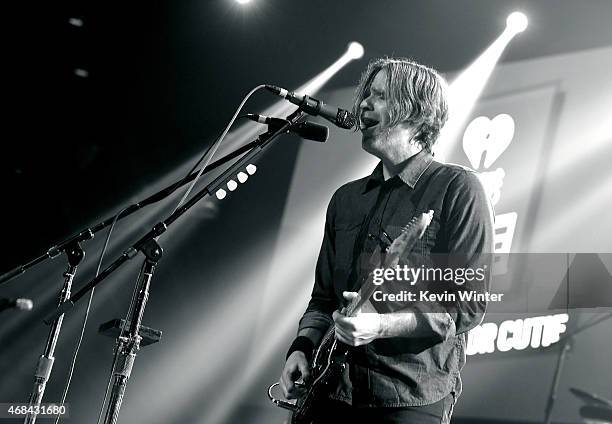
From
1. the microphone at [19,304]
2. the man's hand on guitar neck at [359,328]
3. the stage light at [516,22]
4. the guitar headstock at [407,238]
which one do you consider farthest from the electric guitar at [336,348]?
the stage light at [516,22]

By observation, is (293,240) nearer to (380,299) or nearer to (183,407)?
(183,407)

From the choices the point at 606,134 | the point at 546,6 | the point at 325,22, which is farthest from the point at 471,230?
the point at 325,22

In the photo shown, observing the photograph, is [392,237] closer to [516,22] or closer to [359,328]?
[359,328]

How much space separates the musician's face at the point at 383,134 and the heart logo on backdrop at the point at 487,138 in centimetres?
262

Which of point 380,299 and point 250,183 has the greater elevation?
point 250,183

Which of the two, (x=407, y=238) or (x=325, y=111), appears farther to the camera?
(x=325, y=111)

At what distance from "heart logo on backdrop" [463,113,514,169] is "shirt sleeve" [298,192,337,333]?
2.70 m

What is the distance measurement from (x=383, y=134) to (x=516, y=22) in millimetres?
3063

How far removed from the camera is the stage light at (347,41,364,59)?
519 cm

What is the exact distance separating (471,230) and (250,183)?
3.81 meters

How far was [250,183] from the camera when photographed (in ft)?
17.9

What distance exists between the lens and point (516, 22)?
4699 mm

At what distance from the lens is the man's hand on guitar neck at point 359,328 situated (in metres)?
1.61

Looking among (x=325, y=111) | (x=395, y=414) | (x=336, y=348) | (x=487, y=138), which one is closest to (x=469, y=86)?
(x=487, y=138)
